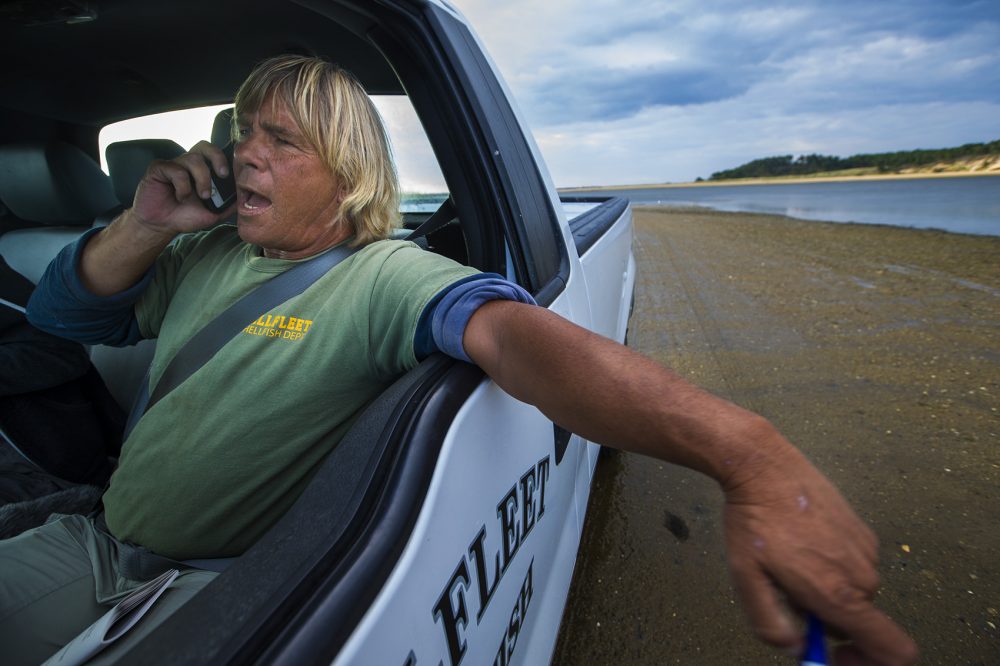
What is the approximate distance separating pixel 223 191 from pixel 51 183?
1777 mm

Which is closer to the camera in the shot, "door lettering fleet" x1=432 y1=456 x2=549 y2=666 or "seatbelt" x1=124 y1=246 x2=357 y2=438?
"door lettering fleet" x1=432 y1=456 x2=549 y2=666

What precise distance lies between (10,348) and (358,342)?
5.59ft

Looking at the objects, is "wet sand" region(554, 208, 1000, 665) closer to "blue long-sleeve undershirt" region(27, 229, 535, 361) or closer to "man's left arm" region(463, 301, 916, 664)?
"man's left arm" region(463, 301, 916, 664)

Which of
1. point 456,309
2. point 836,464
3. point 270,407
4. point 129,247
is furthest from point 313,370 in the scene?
point 836,464

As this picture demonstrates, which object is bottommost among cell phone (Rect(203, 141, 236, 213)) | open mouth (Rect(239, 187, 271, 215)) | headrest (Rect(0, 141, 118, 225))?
open mouth (Rect(239, 187, 271, 215))

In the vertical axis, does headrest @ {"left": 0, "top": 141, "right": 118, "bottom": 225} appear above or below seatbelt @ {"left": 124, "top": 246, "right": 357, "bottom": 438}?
above

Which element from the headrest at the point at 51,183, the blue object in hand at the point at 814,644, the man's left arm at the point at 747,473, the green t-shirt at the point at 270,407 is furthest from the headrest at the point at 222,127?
the blue object in hand at the point at 814,644

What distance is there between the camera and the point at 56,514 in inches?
59.7

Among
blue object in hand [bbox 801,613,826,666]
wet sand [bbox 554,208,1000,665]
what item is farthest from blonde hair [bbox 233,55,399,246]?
wet sand [bbox 554,208,1000,665]

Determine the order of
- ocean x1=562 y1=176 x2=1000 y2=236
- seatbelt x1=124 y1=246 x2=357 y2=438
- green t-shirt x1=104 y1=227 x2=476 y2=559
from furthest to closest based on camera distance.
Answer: ocean x1=562 y1=176 x2=1000 y2=236, seatbelt x1=124 y1=246 x2=357 y2=438, green t-shirt x1=104 y1=227 x2=476 y2=559

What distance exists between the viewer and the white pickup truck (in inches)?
23.3

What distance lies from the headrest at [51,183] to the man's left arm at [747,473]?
296 cm

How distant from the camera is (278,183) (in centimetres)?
127

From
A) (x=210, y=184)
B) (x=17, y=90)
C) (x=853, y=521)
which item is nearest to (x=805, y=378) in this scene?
(x=853, y=521)
